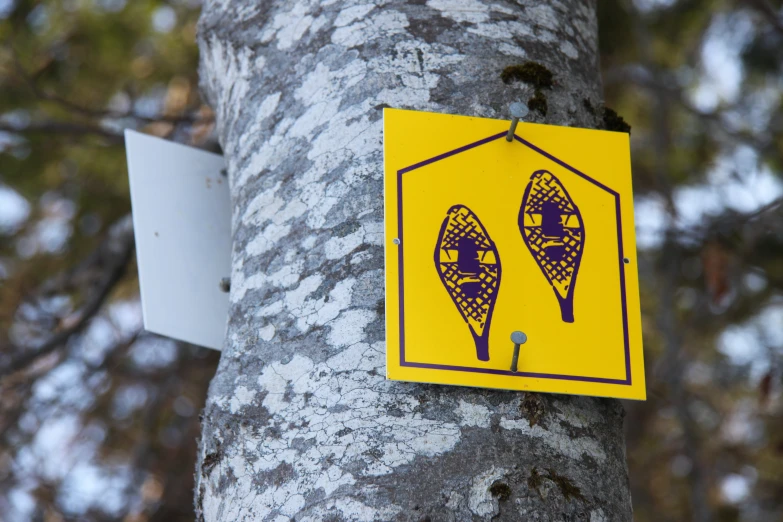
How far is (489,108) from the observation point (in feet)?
4.01

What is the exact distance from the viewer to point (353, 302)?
1.10m

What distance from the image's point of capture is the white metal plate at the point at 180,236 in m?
1.44

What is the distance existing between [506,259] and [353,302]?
223 millimetres

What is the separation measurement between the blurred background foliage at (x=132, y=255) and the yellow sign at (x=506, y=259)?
1870 mm

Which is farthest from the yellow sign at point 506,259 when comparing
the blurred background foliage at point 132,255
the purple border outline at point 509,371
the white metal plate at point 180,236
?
the blurred background foliage at point 132,255

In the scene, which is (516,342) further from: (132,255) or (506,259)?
(132,255)

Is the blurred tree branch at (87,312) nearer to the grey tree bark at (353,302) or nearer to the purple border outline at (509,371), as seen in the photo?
the grey tree bark at (353,302)

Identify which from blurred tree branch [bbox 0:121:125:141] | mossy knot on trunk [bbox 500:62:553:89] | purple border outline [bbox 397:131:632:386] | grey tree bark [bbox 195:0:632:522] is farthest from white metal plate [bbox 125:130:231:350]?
blurred tree branch [bbox 0:121:125:141]

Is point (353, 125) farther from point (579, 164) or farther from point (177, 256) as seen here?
point (177, 256)

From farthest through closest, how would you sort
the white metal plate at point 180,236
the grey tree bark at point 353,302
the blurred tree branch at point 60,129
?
the blurred tree branch at point 60,129
the white metal plate at point 180,236
the grey tree bark at point 353,302

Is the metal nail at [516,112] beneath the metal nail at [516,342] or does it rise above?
above

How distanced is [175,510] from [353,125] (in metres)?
3.61

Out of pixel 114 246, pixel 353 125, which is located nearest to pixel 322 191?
pixel 353 125

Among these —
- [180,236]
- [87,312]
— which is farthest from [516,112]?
[87,312]
